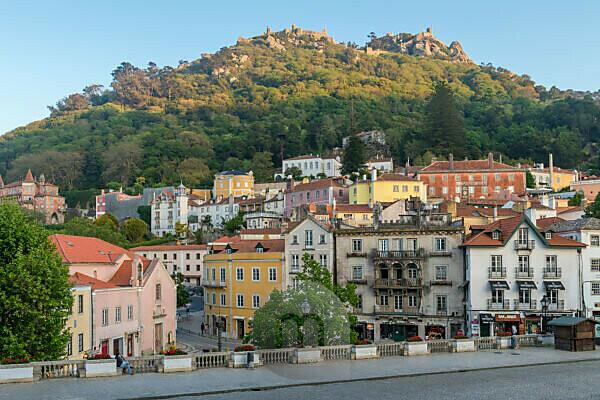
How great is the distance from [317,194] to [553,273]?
5459 cm

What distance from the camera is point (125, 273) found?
45031 mm

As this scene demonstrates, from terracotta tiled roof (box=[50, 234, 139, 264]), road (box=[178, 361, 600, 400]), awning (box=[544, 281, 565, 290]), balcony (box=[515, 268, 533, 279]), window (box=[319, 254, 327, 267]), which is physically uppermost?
terracotta tiled roof (box=[50, 234, 139, 264])

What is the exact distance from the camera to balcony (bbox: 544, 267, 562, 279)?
A: 49.7 m

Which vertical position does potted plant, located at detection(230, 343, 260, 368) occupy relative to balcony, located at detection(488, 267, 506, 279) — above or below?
below

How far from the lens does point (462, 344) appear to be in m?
32.5

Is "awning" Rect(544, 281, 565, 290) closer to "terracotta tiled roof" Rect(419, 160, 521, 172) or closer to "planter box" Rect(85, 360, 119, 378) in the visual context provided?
"planter box" Rect(85, 360, 119, 378)

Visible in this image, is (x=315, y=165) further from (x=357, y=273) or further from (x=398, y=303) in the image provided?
(x=398, y=303)

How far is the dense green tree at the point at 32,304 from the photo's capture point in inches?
1137

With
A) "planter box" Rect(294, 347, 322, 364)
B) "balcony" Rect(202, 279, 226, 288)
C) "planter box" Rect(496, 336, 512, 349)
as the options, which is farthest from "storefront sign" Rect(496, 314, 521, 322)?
"planter box" Rect(294, 347, 322, 364)

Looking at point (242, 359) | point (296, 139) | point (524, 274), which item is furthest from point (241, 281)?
point (296, 139)

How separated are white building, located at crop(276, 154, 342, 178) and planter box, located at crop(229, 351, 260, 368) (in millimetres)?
98452

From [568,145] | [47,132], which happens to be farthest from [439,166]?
[47,132]

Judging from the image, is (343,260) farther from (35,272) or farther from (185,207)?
(185,207)

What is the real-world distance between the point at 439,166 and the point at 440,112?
25568 millimetres
